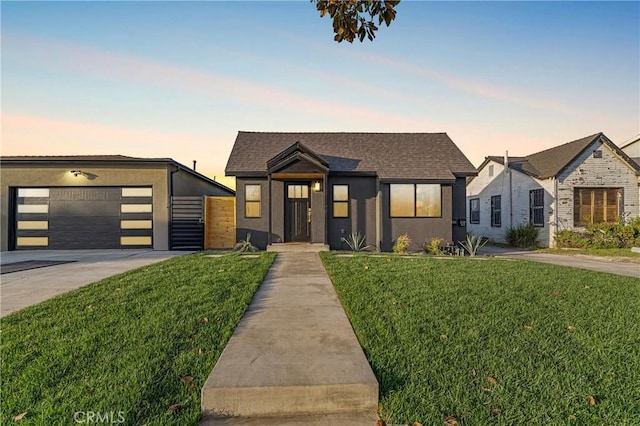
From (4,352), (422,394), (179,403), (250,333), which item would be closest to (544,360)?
(422,394)

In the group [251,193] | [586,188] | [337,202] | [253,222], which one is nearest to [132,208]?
[251,193]

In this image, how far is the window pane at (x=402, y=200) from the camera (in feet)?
41.5

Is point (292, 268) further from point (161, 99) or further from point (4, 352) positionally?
point (161, 99)

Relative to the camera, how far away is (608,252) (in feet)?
43.1

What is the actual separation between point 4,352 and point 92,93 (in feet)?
36.3

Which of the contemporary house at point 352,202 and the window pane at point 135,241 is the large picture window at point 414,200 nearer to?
the contemporary house at point 352,202

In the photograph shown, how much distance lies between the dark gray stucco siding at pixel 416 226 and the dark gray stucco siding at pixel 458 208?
64cm

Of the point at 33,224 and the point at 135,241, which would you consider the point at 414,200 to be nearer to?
the point at 135,241

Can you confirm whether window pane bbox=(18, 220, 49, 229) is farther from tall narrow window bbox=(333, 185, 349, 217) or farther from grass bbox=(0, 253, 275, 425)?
tall narrow window bbox=(333, 185, 349, 217)

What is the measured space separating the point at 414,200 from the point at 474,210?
1158 cm

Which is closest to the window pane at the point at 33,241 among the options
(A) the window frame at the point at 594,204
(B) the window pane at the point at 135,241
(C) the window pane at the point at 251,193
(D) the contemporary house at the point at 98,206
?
(D) the contemporary house at the point at 98,206

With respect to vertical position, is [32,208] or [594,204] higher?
[594,204]

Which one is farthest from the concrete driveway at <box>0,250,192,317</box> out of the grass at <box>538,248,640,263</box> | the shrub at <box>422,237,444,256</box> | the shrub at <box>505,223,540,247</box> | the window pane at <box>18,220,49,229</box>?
the shrub at <box>505,223,540,247</box>

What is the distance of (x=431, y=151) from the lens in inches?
547
